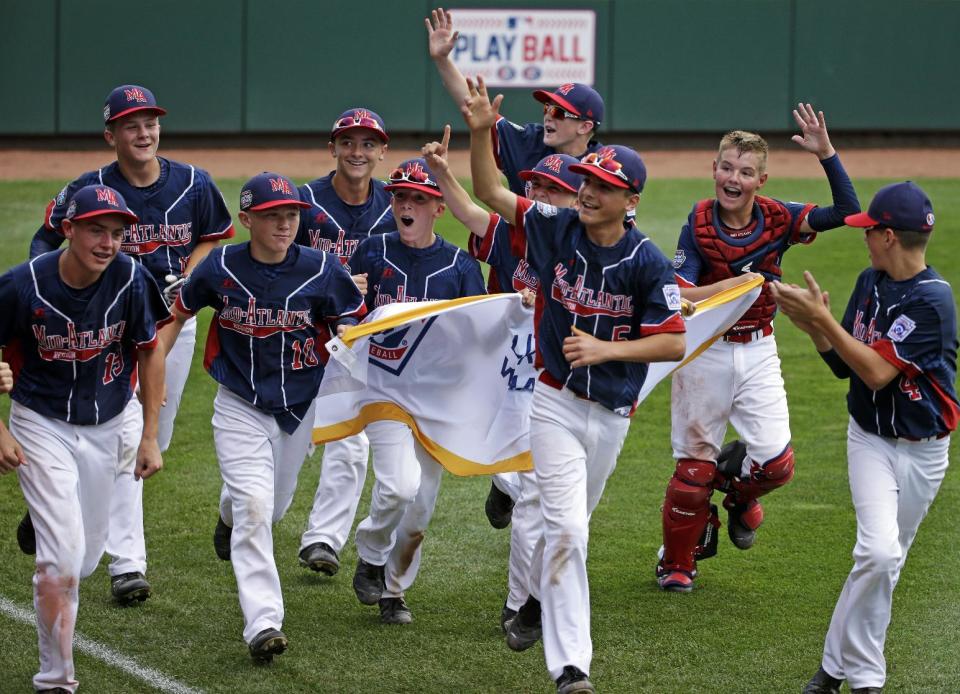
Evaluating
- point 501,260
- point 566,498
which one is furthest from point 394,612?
point 501,260

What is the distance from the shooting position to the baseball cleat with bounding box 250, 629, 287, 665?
6148 mm

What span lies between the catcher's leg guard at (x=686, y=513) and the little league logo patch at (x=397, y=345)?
61.7 inches

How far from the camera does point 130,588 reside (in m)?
6.98

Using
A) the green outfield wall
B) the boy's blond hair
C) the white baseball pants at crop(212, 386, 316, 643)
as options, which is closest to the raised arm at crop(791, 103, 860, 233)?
the boy's blond hair

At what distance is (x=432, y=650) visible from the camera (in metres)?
6.55

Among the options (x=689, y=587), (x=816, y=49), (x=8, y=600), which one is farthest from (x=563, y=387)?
(x=816, y=49)

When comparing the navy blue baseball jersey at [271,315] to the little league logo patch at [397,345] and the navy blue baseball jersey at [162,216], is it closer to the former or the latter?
the little league logo patch at [397,345]

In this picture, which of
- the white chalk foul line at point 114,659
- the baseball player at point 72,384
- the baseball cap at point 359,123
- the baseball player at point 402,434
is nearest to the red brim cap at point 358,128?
the baseball cap at point 359,123

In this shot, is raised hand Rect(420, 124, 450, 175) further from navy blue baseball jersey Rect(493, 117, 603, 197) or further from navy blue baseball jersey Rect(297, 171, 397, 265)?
navy blue baseball jersey Rect(493, 117, 603, 197)

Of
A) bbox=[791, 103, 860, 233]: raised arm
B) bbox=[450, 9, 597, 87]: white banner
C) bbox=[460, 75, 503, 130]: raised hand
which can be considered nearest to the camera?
bbox=[460, 75, 503, 130]: raised hand

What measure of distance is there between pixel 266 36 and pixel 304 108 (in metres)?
1.32

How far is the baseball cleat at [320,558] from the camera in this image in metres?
7.49

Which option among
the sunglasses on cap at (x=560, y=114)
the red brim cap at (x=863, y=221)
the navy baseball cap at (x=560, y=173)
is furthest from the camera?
the sunglasses on cap at (x=560, y=114)

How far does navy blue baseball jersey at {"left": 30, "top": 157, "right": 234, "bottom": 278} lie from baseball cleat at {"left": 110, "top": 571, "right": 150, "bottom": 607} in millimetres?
1666
